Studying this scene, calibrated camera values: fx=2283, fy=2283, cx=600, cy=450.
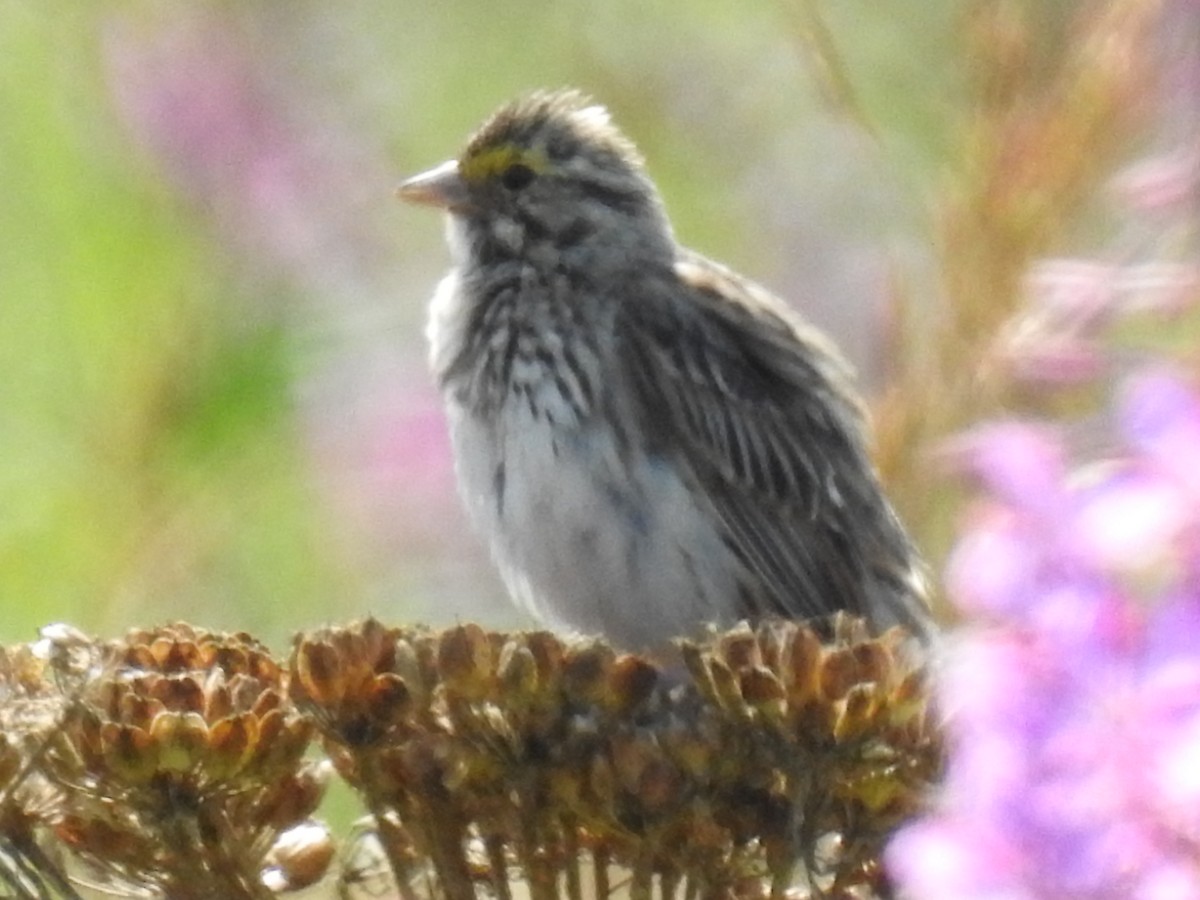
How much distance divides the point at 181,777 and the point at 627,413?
2594mm

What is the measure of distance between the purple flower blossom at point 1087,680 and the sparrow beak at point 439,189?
3308 mm

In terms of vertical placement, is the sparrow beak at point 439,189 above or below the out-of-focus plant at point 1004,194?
above

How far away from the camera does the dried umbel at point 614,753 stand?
212 centimetres

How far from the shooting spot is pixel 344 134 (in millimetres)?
5199

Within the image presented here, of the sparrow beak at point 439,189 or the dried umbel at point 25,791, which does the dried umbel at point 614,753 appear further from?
the sparrow beak at point 439,189

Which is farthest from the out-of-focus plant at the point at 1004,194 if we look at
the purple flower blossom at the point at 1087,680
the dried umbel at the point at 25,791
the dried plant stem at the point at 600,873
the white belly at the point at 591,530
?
the purple flower blossom at the point at 1087,680

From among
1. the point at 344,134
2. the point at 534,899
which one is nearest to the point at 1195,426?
the point at 534,899

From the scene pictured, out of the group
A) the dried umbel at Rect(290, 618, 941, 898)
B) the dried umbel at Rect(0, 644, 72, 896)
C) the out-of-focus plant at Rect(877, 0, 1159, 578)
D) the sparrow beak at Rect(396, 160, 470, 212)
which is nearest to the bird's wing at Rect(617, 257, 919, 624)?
the sparrow beak at Rect(396, 160, 470, 212)

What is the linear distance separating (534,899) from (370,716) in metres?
0.25

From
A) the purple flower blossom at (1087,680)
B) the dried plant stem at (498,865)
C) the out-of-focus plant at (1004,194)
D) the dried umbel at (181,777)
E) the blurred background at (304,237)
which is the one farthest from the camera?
the blurred background at (304,237)

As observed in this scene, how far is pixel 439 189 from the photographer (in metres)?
4.84

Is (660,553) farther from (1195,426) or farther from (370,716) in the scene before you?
(1195,426)

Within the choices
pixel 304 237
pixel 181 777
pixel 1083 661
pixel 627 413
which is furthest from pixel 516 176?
pixel 1083 661

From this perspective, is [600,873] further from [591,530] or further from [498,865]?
[591,530]
